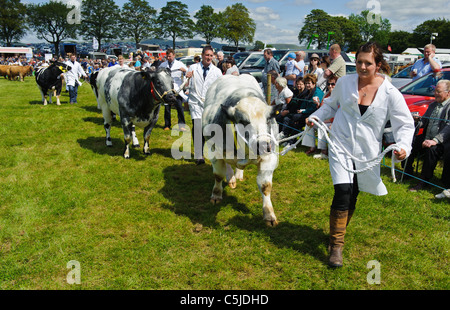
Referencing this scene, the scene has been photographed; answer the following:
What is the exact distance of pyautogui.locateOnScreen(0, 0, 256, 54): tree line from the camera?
255 feet

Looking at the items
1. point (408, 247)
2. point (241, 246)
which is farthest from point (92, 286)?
point (408, 247)

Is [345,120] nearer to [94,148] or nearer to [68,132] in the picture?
[94,148]

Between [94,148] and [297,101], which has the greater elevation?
[297,101]

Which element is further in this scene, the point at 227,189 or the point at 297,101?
the point at 297,101

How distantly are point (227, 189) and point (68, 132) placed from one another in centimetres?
664

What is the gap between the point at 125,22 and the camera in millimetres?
88875

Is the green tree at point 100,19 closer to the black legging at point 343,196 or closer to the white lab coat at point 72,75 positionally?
the white lab coat at point 72,75

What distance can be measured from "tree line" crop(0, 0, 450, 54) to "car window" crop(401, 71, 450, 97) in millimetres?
74213

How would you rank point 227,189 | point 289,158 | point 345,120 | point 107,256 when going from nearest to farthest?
point 345,120 → point 107,256 → point 227,189 → point 289,158

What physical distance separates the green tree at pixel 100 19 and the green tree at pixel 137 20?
2.00 m

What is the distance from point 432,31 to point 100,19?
→ 87.1 metres

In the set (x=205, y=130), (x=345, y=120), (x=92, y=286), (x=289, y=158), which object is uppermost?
(x=345, y=120)

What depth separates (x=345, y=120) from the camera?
3.62 meters

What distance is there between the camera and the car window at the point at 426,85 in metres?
7.66
